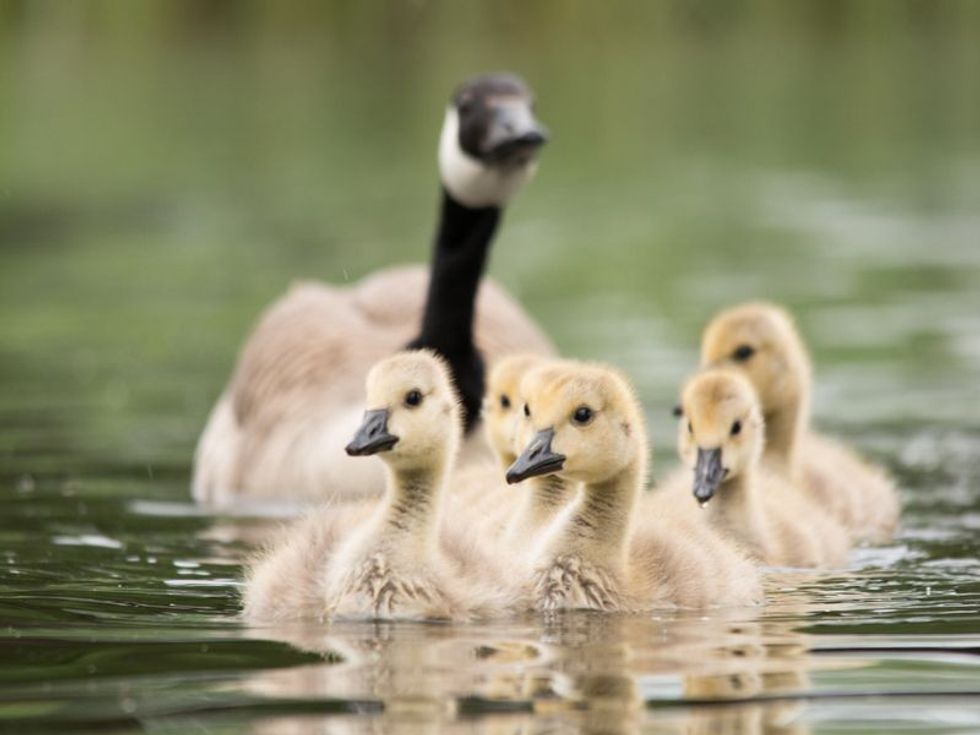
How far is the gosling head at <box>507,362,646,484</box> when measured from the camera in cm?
722

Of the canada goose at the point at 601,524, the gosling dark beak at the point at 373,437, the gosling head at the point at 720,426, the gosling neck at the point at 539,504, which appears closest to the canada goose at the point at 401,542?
the gosling dark beak at the point at 373,437

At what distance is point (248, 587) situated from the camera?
7.48 m

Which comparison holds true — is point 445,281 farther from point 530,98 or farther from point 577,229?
point 577,229

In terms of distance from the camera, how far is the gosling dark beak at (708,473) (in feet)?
25.8

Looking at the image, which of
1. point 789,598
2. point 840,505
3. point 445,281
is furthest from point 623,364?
point 789,598

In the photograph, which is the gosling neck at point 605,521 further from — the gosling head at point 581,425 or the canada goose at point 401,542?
the canada goose at point 401,542

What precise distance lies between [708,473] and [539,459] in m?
1.12

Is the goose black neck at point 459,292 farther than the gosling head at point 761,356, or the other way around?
the goose black neck at point 459,292

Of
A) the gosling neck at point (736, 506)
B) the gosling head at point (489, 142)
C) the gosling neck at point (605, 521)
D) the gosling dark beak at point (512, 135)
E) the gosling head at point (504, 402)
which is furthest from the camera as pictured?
the gosling head at point (489, 142)

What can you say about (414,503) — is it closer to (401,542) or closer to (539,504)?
(401,542)

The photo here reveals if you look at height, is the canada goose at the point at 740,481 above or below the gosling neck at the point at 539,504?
above

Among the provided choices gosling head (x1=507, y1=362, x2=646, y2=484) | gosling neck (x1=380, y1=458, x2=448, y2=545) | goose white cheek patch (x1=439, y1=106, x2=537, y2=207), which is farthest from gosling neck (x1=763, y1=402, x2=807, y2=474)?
gosling neck (x1=380, y1=458, x2=448, y2=545)

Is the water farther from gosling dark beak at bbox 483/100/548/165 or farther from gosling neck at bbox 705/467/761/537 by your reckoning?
gosling dark beak at bbox 483/100/548/165

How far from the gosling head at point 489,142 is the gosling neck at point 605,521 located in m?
3.19
